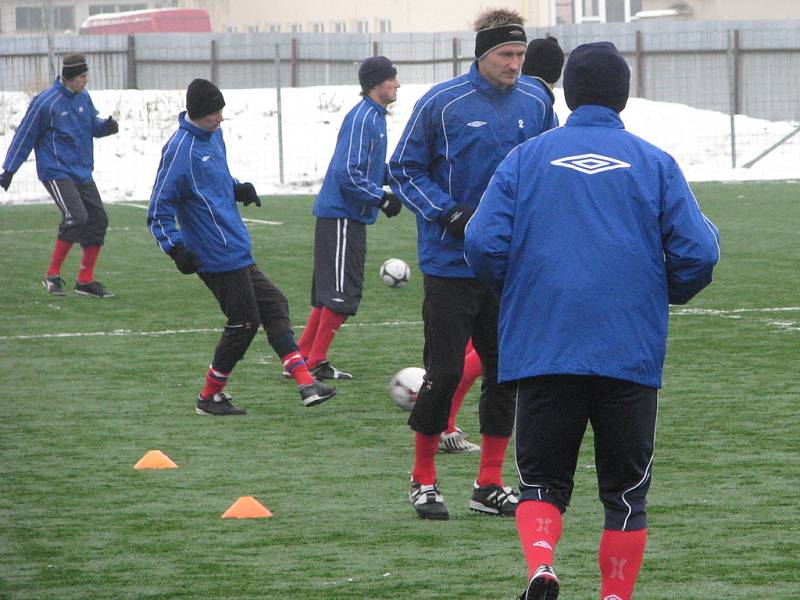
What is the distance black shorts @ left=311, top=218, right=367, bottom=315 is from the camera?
996 centimetres

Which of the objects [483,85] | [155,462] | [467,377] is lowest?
[155,462]

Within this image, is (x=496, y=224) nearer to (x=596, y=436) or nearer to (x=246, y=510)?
(x=596, y=436)

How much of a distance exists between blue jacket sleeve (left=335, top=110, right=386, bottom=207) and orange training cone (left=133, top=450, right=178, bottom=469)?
8.03 ft

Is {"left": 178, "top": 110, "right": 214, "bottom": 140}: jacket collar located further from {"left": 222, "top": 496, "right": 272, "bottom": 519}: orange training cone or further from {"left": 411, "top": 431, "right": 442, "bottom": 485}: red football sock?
{"left": 411, "top": 431, "right": 442, "bottom": 485}: red football sock

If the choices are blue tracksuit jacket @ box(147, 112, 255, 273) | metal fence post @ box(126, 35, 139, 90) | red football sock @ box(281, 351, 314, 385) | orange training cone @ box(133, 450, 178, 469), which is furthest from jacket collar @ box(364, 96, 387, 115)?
metal fence post @ box(126, 35, 139, 90)

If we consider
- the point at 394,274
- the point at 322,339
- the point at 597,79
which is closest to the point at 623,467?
the point at 597,79

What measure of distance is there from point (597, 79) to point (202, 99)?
415 cm

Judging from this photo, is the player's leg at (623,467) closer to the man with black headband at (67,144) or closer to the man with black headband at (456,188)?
the man with black headband at (456,188)

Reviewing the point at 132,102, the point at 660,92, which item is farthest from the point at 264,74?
the point at 660,92

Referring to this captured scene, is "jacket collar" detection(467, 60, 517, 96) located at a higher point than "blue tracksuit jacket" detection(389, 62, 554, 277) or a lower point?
higher

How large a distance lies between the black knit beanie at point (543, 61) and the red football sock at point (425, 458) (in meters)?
2.61

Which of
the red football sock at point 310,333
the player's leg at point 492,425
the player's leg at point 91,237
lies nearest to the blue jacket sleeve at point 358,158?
the red football sock at point 310,333

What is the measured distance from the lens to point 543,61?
8469mm

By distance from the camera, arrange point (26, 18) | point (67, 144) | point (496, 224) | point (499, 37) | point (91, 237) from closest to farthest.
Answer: point (496, 224) < point (499, 37) < point (67, 144) < point (91, 237) < point (26, 18)
